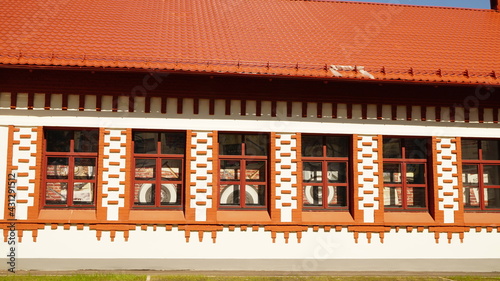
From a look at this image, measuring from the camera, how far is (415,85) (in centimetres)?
1068

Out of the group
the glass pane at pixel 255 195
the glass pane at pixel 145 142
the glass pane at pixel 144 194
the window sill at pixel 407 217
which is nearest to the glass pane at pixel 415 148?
the window sill at pixel 407 217

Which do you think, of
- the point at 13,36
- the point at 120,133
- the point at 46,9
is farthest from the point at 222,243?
the point at 46,9

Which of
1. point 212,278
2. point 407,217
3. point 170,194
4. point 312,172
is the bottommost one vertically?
point 212,278

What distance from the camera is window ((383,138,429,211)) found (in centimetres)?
1080

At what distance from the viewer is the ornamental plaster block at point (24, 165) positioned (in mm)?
9609

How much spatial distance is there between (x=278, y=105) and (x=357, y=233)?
3.41 m

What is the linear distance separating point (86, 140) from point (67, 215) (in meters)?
1.67

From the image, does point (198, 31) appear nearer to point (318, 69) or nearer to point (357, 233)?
point (318, 69)

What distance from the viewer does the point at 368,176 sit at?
1049cm

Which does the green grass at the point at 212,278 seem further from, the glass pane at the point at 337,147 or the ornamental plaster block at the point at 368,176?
the glass pane at the point at 337,147

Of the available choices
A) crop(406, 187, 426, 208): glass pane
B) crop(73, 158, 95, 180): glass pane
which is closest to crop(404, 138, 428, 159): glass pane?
crop(406, 187, 426, 208): glass pane

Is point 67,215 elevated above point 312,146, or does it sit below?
below

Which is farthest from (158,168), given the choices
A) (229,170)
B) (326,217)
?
(326,217)

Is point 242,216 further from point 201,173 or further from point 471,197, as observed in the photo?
point 471,197
